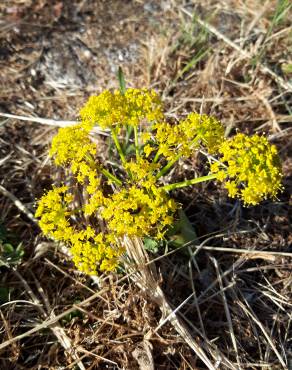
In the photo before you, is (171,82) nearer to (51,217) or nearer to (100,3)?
(100,3)

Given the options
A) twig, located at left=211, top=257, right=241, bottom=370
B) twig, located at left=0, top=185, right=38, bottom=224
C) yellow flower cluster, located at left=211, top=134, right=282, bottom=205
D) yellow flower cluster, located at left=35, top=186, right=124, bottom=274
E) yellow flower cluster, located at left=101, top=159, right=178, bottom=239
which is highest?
yellow flower cluster, located at left=211, top=134, right=282, bottom=205

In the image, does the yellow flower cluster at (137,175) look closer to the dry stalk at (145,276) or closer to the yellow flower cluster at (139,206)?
the yellow flower cluster at (139,206)

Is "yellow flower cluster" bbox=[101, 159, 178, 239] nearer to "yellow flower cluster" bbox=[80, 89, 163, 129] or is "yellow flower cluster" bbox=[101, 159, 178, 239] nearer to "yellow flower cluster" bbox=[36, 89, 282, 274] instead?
"yellow flower cluster" bbox=[36, 89, 282, 274]

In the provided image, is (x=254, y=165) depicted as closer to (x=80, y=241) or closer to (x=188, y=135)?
(x=188, y=135)

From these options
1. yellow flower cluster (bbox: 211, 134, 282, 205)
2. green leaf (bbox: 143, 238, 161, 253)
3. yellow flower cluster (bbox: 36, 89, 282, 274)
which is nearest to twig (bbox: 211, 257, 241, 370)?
green leaf (bbox: 143, 238, 161, 253)

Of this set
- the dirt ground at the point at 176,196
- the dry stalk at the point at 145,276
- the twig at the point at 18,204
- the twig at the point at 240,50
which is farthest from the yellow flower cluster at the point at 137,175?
the twig at the point at 240,50
